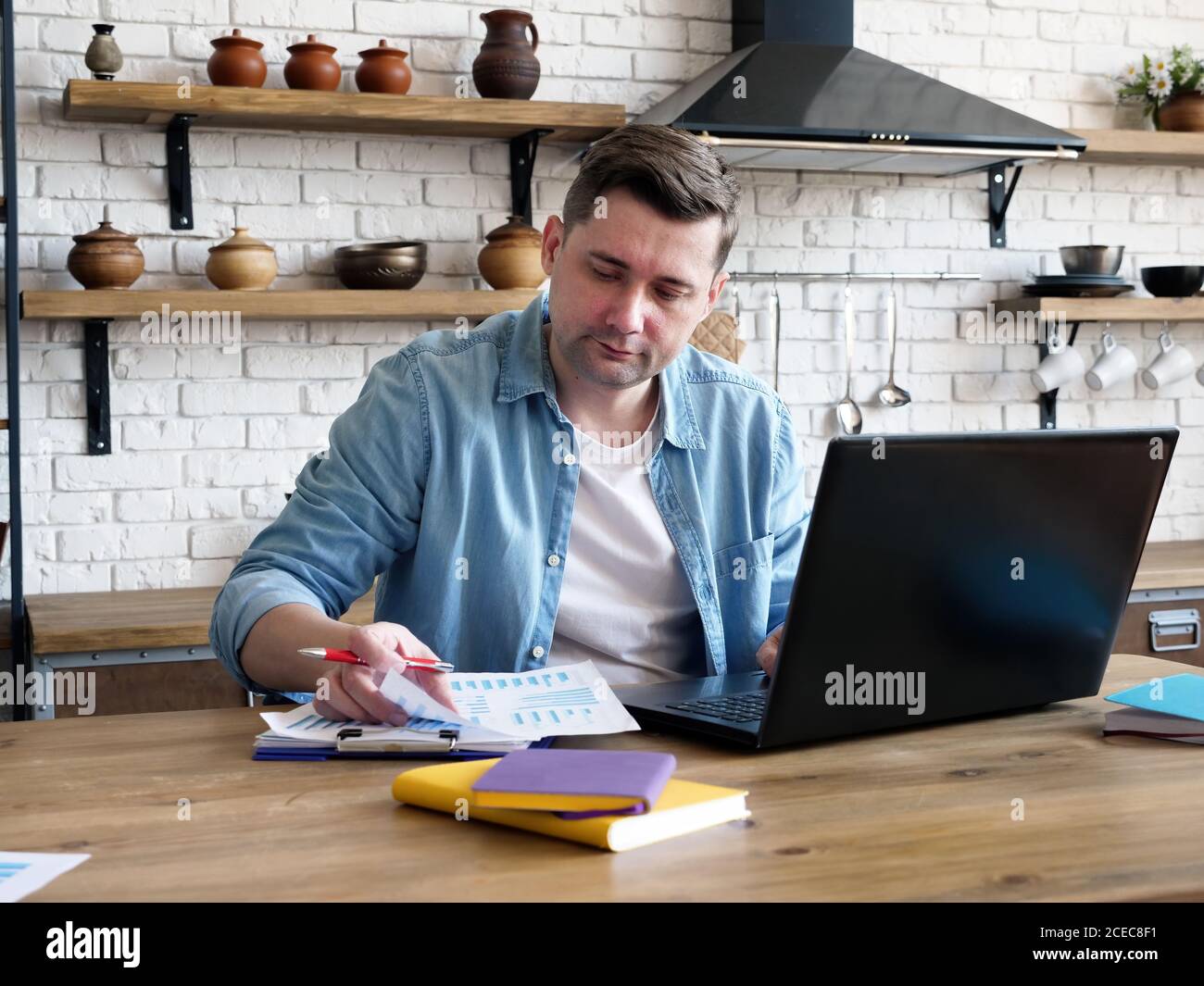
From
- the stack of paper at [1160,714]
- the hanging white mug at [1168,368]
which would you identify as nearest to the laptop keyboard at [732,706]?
the stack of paper at [1160,714]

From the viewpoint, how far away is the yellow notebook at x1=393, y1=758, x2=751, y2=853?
3.07 ft

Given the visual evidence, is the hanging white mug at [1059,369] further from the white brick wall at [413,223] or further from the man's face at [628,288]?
the man's face at [628,288]

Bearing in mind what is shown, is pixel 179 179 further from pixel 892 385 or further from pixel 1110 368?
pixel 1110 368

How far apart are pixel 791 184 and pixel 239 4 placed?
137cm

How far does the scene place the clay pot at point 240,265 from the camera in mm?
2807

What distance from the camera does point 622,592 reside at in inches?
66.9

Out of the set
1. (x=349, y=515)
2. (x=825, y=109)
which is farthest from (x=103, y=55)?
(x=349, y=515)

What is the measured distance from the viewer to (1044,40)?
356 centimetres

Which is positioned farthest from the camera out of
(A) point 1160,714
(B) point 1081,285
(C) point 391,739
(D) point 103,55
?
(B) point 1081,285

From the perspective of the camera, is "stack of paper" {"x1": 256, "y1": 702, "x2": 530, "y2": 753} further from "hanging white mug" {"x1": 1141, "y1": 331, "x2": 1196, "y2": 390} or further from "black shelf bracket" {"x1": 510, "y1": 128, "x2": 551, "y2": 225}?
"hanging white mug" {"x1": 1141, "y1": 331, "x2": 1196, "y2": 390}

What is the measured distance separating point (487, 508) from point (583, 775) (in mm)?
704

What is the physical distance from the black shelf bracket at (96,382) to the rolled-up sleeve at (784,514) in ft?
5.49

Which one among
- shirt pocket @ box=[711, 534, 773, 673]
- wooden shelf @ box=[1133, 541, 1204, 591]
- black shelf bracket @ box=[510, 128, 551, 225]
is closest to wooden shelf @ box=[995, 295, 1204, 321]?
wooden shelf @ box=[1133, 541, 1204, 591]
